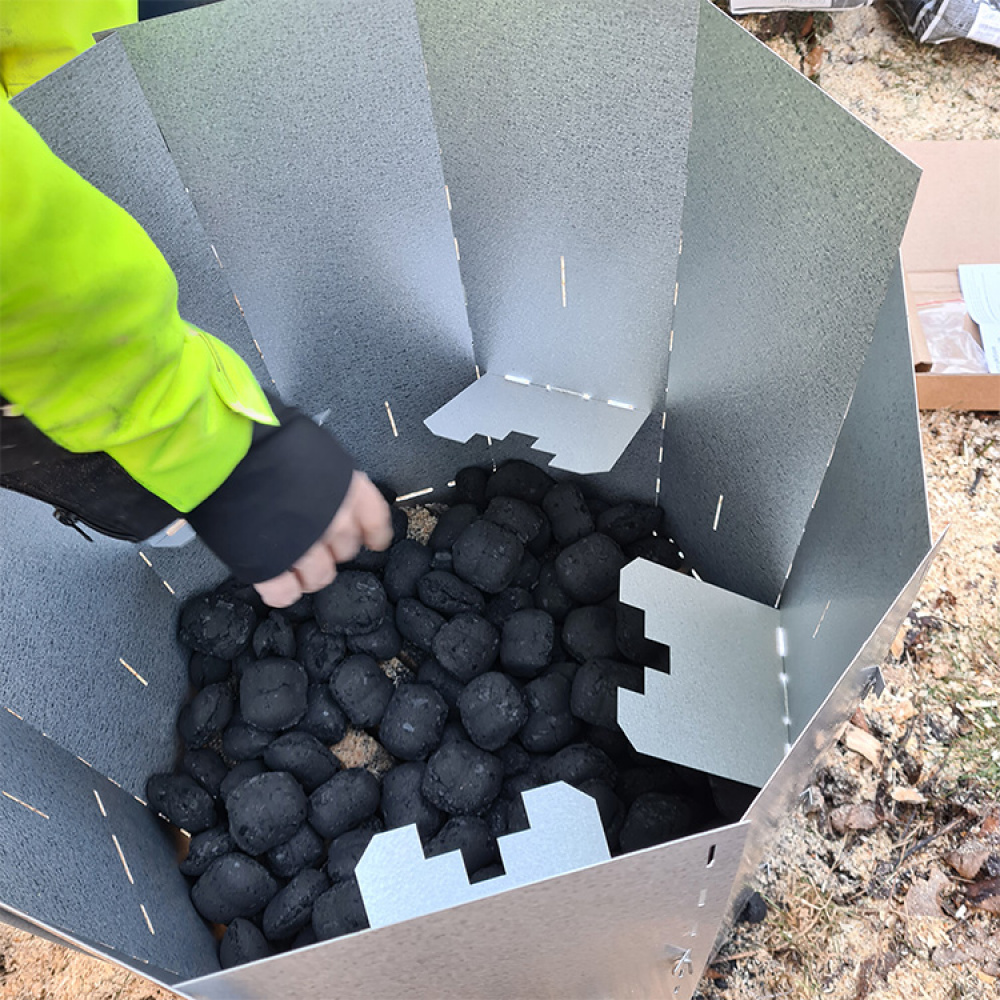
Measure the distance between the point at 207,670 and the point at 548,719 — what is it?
1.56ft

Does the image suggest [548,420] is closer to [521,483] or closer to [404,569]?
→ [521,483]

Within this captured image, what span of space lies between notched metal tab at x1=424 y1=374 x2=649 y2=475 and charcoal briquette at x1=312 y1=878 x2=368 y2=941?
0.55m

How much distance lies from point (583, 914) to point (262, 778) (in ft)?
1.91

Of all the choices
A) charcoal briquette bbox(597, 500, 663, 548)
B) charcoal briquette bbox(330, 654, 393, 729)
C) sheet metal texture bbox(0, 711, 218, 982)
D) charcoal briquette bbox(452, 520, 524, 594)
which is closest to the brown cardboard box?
charcoal briquette bbox(597, 500, 663, 548)

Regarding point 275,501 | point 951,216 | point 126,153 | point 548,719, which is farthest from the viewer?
point 951,216

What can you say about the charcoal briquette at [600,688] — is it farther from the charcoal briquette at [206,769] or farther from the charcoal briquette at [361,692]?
the charcoal briquette at [206,769]

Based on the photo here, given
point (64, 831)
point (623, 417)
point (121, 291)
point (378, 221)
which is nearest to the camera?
point (121, 291)

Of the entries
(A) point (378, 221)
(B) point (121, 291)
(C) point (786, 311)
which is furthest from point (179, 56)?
(C) point (786, 311)

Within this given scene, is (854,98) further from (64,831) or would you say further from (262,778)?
(64,831)

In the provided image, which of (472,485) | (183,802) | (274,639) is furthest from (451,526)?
(183,802)

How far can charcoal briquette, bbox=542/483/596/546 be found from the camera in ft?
4.23

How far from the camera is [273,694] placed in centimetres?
116

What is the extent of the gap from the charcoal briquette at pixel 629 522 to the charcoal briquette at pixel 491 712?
0.29 m

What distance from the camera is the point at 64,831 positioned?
0.83m
